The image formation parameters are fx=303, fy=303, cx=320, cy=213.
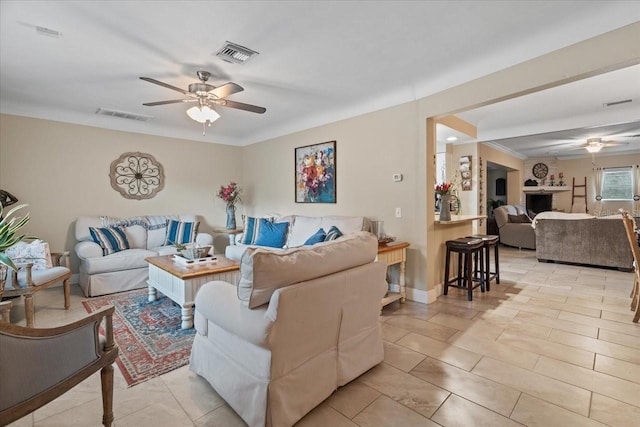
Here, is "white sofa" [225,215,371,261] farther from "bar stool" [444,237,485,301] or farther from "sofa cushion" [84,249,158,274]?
"sofa cushion" [84,249,158,274]

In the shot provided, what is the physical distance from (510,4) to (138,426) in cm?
350

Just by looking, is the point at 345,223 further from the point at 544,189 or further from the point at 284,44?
the point at 544,189

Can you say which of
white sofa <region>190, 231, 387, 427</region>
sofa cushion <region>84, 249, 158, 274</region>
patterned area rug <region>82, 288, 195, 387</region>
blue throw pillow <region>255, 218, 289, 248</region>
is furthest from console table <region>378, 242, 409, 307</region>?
sofa cushion <region>84, 249, 158, 274</region>

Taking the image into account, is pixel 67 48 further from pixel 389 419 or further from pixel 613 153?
pixel 613 153

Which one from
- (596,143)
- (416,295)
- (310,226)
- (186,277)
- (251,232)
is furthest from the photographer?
(596,143)

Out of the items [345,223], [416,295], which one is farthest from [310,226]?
[416,295]

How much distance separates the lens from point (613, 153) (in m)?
9.08

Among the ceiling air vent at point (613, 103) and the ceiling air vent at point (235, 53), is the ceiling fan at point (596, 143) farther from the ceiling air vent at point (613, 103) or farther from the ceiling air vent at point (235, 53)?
the ceiling air vent at point (235, 53)

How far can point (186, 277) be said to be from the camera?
284cm

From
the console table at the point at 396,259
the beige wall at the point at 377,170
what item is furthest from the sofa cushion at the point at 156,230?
the console table at the point at 396,259

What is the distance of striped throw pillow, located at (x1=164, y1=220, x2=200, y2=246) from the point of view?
4.80 metres

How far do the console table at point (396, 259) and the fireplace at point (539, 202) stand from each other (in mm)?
→ 8551

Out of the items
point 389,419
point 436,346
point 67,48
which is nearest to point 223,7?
point 67,48

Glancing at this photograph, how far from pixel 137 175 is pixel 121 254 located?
1582 millimetres
